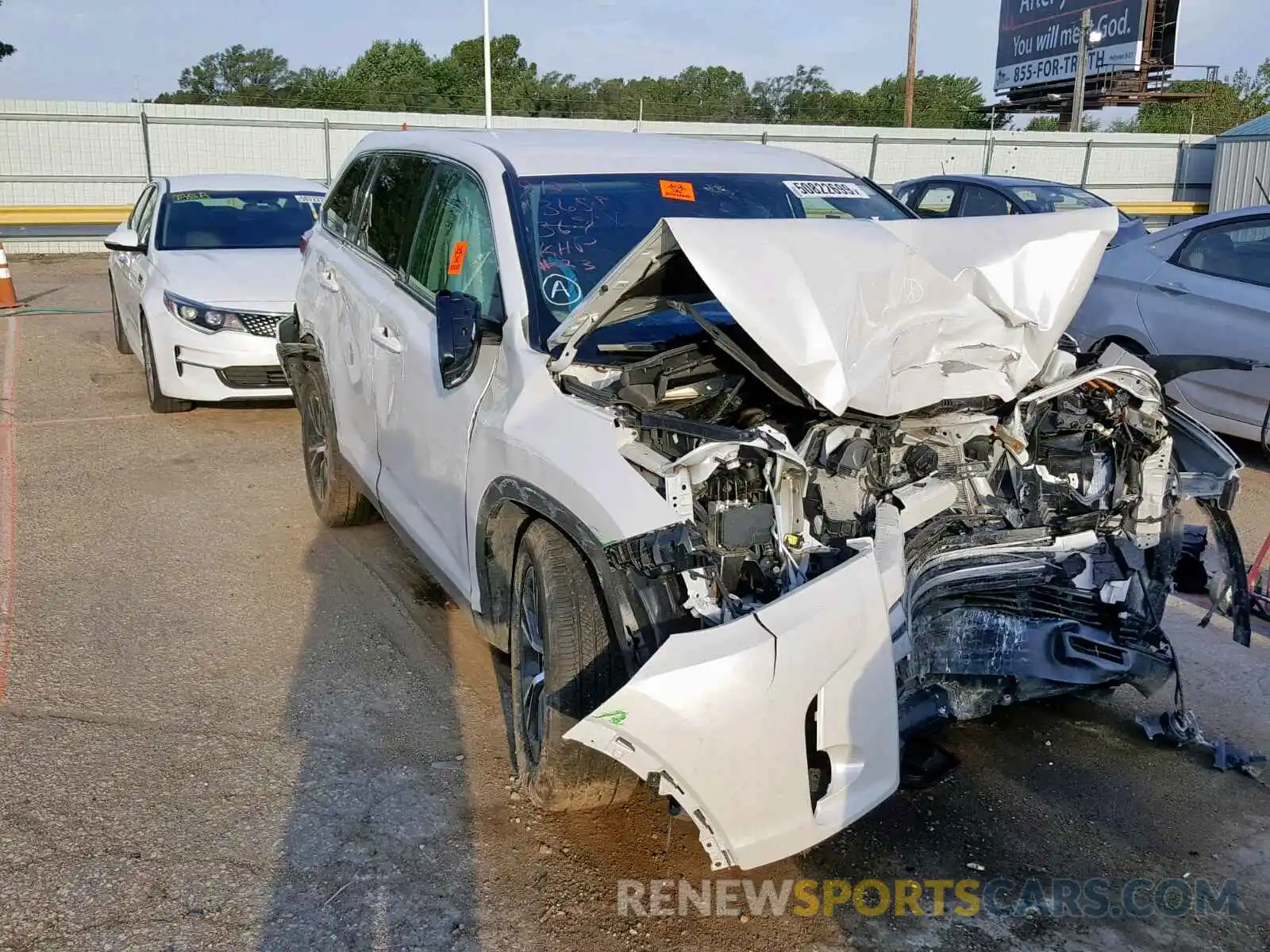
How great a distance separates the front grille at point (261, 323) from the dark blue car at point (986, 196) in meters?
6.77

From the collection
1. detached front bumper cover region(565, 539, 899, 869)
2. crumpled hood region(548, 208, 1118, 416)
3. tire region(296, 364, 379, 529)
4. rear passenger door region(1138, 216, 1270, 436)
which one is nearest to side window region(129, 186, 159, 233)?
tire region(296, 364, 379, 529)

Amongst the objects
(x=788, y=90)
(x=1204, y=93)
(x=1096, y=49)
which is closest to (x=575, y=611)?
Result: (x=1096, y=49)

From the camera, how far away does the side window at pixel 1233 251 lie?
23.4 feet

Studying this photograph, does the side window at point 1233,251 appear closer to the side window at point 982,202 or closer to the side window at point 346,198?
the side window at point 982,202

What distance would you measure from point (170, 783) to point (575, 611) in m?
1.52

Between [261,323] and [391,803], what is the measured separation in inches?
205

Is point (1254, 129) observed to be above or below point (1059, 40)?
below

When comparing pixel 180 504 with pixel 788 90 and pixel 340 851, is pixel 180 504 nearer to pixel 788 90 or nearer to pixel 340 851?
pixel 340 851

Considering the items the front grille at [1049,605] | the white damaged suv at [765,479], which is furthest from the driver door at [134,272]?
the front grille at [1049,605]

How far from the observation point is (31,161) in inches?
800

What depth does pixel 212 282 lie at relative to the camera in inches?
317

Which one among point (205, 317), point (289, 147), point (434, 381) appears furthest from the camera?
point (289, 147)

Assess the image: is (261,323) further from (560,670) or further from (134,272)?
(560,670)

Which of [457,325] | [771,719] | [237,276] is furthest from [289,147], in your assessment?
[771,719]
